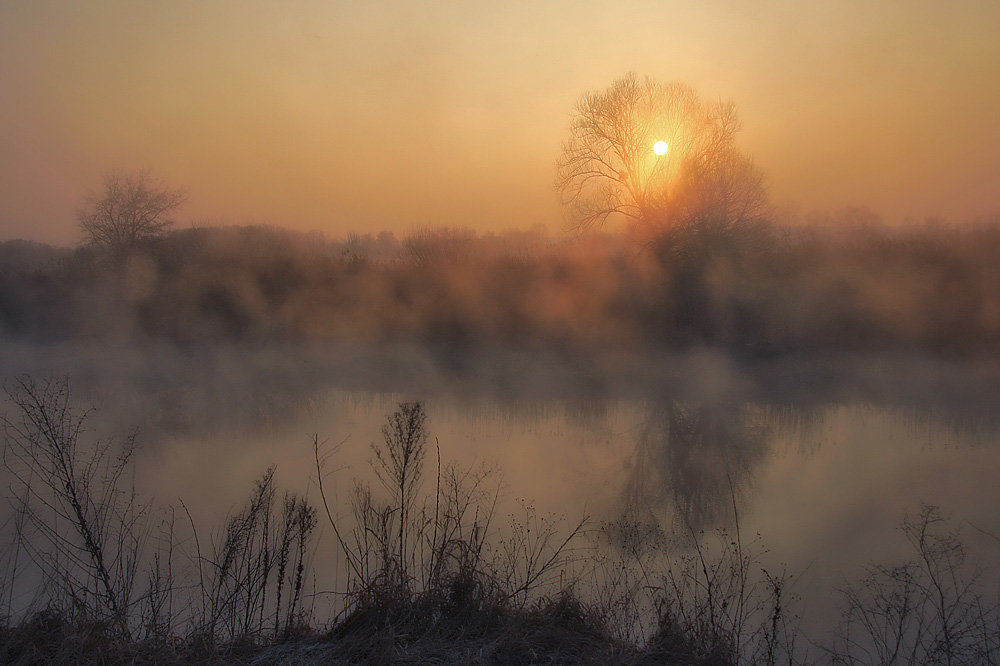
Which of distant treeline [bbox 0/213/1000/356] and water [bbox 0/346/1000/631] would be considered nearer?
water [bbox 0/346/1000/631]

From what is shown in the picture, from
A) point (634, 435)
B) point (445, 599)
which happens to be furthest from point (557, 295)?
point (445, 599)

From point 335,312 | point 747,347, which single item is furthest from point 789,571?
point 335,312

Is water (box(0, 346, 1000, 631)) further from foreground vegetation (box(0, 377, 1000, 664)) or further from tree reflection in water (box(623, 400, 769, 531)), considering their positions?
foreground vegetation (box(0, 377, 1000, 664))

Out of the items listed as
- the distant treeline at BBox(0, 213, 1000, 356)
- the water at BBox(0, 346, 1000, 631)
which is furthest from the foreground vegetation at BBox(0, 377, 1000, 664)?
the distant treeline at BBox(0, 213, 1000, 356)

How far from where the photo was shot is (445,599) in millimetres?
3658

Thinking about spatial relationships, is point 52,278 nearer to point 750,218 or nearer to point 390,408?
point 390,408

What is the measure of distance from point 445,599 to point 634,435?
18.8ft

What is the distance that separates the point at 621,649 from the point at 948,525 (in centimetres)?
375

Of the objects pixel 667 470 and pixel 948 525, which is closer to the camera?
pixel 948 525

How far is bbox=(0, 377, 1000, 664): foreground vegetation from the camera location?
3256 mm

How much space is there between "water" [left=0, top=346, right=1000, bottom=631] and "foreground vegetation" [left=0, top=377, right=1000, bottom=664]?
378 mm

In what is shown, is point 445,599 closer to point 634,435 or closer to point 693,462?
point 693,462

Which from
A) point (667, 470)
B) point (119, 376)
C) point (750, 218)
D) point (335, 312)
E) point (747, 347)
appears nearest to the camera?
point (667, 470)

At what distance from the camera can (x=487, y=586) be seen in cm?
375
